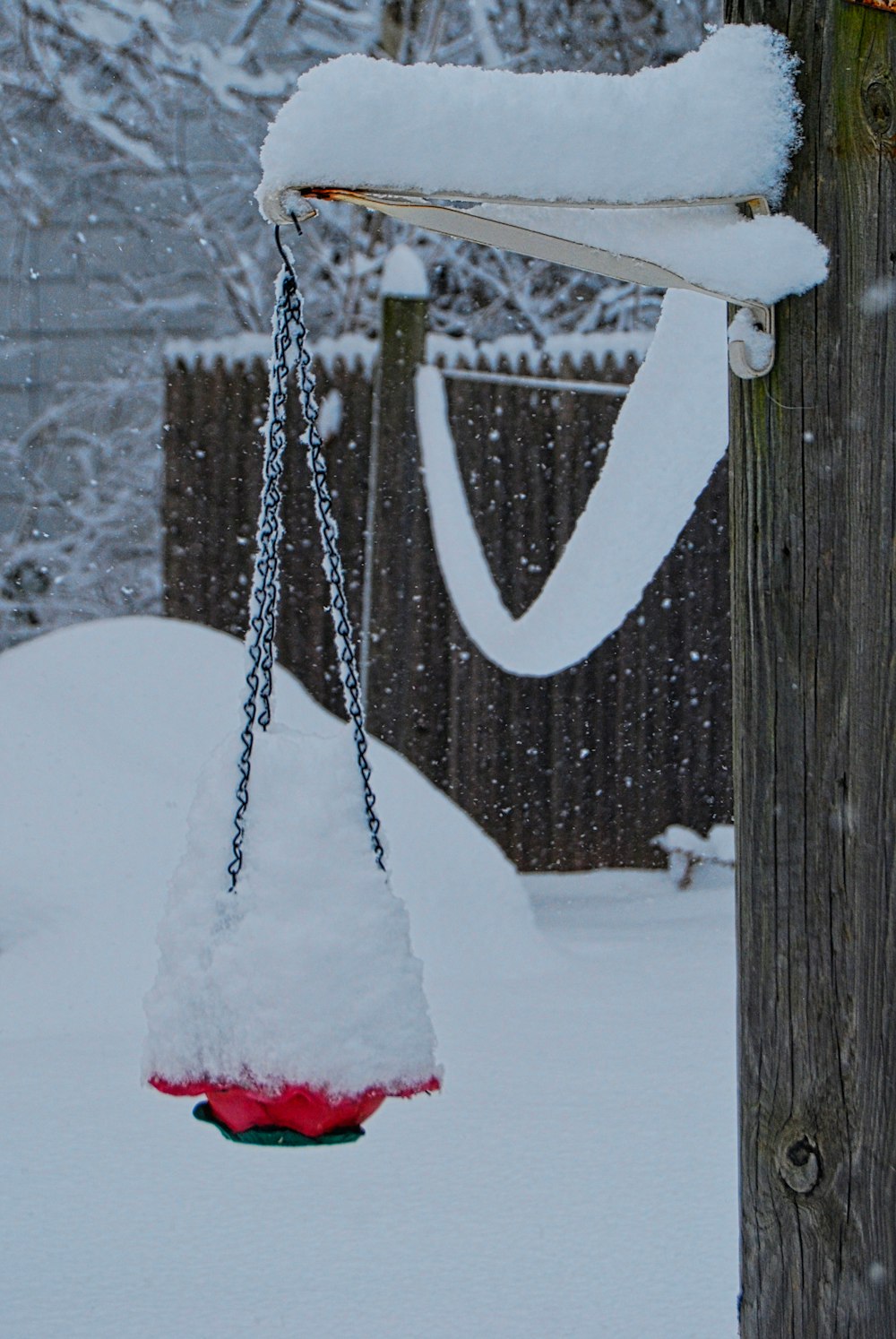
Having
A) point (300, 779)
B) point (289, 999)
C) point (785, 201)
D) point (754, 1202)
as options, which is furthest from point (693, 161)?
point (754, 1202)

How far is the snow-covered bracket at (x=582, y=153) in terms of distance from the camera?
4.96ft

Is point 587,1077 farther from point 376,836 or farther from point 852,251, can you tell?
point 852,251

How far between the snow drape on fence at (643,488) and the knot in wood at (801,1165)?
1.72m

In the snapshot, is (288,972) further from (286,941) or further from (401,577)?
(401,577)

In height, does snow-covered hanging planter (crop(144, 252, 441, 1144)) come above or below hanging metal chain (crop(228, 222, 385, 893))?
below

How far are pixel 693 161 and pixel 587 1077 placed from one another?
257cm

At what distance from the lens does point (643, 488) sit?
319cm

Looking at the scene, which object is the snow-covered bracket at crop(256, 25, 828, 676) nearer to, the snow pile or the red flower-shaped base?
the red flower-shaped base

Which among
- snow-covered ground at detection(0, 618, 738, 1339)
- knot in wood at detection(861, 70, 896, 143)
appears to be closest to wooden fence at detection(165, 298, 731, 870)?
snow-covered ground at detection(0, 618, 738, 1339)

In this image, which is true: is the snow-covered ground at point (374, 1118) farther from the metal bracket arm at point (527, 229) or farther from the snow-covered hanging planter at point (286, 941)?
the metal bracket arm at point (527, 229)

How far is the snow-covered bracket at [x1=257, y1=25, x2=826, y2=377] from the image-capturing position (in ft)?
4.96

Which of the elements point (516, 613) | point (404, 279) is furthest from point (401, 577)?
point (404, 279)

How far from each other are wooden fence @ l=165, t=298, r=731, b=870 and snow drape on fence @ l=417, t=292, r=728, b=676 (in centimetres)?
147

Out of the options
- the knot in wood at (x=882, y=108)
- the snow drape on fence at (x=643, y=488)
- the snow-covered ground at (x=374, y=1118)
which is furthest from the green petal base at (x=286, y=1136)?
the snow drape on fence at (x=643, y=488)
